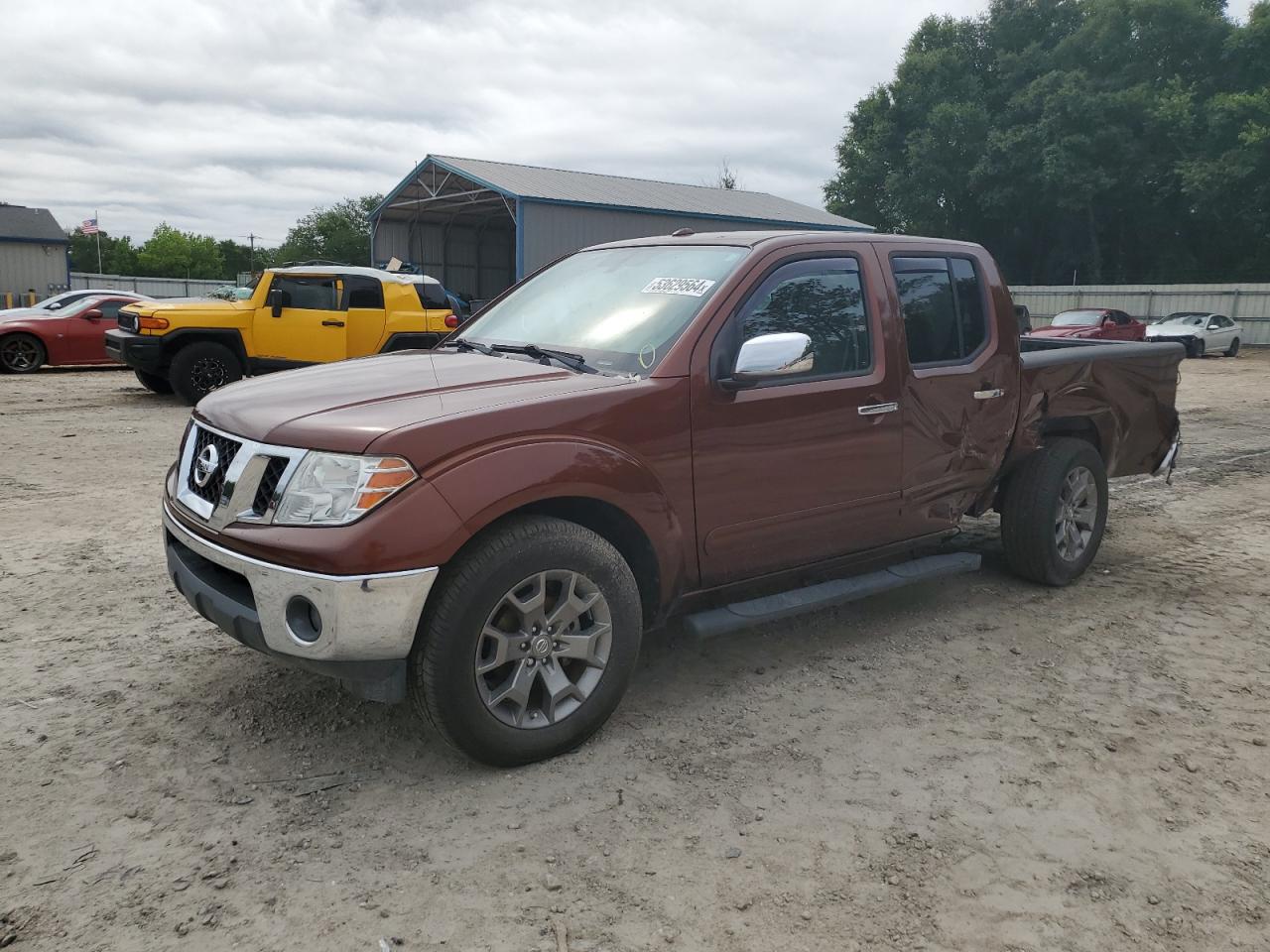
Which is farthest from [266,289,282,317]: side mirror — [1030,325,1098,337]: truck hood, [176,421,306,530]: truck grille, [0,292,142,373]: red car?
[1030,325,1098,337]: truck hood

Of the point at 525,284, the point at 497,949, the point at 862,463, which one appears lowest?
the point at 497,949

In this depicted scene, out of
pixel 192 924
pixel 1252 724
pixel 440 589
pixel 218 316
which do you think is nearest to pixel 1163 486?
pixel 1252 724

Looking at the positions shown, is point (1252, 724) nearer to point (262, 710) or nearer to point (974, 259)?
point (974, 259)

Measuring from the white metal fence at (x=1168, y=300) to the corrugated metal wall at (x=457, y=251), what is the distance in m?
18.5

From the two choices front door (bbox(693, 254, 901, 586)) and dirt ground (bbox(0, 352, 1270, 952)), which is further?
front door (bbox(693, 254, 901, 586))

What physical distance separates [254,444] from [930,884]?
2.41 meters

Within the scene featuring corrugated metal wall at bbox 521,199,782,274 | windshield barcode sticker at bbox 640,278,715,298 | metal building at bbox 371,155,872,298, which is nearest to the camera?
windshield barcode sticker at bbox 640,278,715,298

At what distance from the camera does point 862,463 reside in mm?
4145

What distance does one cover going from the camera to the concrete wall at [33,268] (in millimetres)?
38562

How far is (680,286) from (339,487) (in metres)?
1.64

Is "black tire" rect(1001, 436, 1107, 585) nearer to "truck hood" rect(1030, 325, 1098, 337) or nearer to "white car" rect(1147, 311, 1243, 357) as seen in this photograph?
"truck hood" rect(1030, 325, 1098, 337)

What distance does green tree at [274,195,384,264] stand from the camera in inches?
3221

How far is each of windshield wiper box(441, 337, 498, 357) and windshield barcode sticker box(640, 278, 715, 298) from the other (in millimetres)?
695

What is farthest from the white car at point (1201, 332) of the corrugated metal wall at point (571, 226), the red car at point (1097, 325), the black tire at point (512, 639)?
the black tire at point (512, 639)
